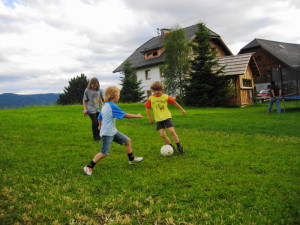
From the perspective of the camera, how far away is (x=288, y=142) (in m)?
8.67

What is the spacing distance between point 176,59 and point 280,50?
31905 mm

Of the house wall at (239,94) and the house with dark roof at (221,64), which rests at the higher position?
the house with dark roof at (221,64)

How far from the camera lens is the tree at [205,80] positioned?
87.5ft

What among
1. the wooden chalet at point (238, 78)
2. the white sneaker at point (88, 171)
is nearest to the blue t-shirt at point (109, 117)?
the white sneaker at point (88, 171)

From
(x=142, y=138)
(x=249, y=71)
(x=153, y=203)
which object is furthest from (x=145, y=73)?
(x=153, y=203)

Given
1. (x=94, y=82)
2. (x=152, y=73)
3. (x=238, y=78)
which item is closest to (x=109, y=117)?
(x=94, y=82)

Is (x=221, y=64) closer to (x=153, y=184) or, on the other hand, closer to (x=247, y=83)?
(x=247, y=83)

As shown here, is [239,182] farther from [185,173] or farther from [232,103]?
[232,103]

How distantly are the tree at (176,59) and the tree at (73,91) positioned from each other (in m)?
26.4

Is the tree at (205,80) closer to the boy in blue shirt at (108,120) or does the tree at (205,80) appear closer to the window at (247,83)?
the window at (247,83)

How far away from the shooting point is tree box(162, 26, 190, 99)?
28.9 m

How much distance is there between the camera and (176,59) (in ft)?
95.4

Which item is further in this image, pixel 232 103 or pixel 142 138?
pixel 232 103

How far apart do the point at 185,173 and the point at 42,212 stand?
8.75 ft
